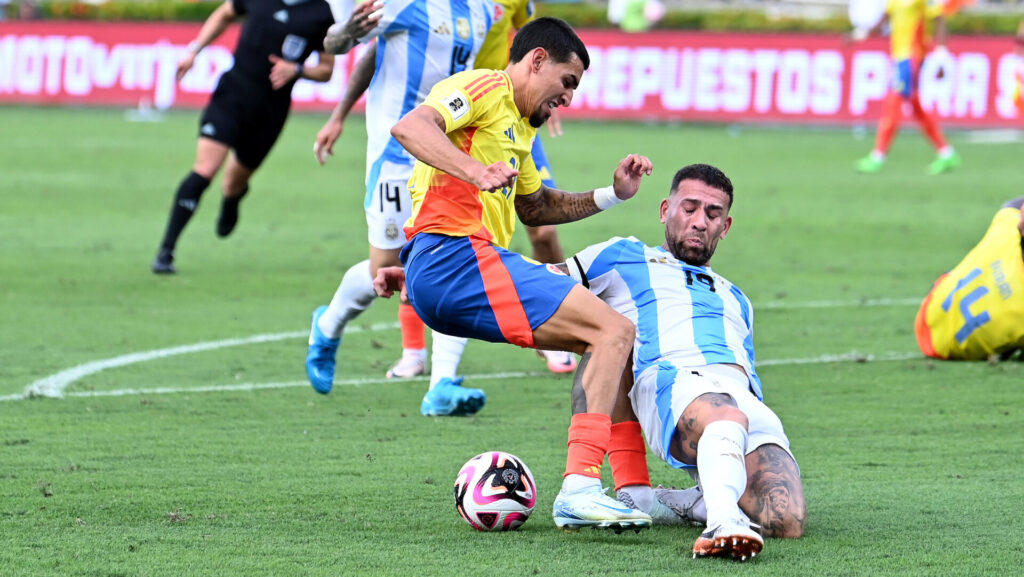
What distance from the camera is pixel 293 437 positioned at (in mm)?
5836

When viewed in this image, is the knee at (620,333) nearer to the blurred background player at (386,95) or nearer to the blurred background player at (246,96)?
the blurred background player at (386,95)

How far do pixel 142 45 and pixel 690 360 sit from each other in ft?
76.9

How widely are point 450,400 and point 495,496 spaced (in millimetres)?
1834

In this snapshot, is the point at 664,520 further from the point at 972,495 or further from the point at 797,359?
the point at 797,359

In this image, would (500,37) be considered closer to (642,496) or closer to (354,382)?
(354,382)

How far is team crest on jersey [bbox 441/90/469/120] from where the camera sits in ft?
15.5

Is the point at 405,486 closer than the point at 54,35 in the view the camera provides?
Yes

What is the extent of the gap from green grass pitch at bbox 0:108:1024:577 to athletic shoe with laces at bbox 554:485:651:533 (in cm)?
6

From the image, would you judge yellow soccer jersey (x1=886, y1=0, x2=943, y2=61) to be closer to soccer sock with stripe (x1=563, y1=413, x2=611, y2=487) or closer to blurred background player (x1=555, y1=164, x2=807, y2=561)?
blurred background player (x1=555, y1=164, x2=807, y2=561)

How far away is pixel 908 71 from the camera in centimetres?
1766

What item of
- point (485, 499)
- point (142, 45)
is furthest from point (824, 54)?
point (485, 499)

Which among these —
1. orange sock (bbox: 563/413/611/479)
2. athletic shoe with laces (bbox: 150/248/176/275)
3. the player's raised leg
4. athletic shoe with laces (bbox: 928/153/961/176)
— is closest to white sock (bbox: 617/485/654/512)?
the player's raised leg

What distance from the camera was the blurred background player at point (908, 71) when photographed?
17656 millimetres

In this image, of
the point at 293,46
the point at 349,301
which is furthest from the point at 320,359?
the point at 293,46
